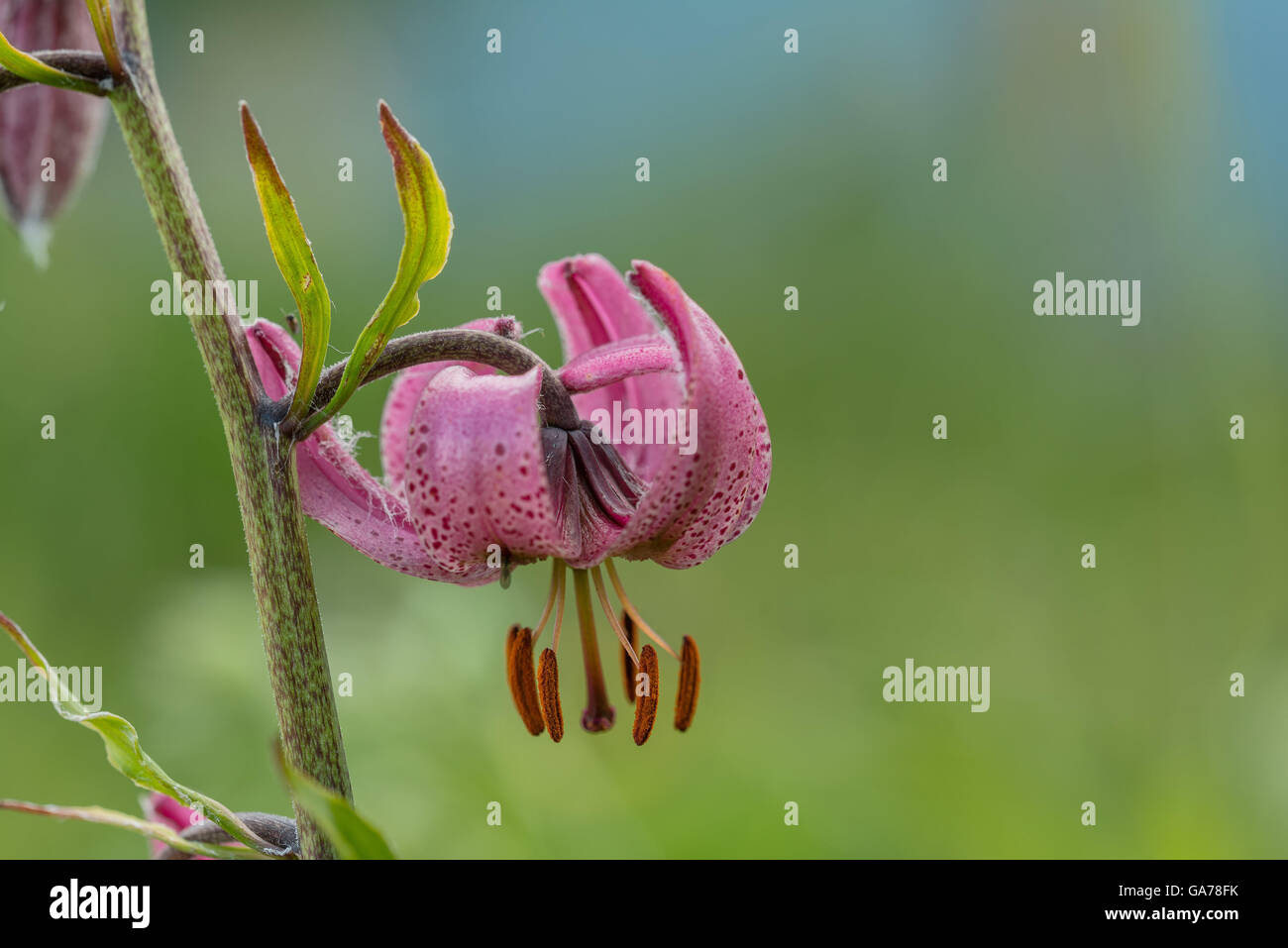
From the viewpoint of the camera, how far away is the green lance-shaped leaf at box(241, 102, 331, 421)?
691 millimetres

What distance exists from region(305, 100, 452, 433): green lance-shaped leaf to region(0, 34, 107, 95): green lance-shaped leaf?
215mm

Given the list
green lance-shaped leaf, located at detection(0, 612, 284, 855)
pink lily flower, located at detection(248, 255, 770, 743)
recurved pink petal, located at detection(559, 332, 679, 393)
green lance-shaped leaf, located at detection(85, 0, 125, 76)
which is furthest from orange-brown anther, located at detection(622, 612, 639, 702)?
green lance-shaped leaf, located at detection(85, 0, 125, 76)

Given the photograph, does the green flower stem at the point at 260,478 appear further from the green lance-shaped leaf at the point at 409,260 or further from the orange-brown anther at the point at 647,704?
the orange-brown anther at the point at 647,704

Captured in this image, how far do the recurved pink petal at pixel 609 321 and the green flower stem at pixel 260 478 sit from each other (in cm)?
28

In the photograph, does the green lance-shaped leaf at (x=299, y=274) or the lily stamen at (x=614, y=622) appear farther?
the lily stamen at (x=614, y=622)

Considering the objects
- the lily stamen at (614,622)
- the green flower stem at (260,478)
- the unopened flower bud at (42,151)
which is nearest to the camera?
the green flower stem at (260,478)

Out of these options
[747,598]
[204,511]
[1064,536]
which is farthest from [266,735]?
[1064,536]

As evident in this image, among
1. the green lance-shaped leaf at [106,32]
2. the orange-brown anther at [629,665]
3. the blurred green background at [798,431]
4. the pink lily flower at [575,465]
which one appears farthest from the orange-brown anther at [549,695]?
the blurred green background at [798,431]

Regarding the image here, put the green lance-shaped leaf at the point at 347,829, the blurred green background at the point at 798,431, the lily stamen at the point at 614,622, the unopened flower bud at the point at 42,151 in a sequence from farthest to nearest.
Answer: the blurred green background at the point at 798,431, the unopened flower bud at the point at 42,151, the lily stamen at the point at 614,622, the green lance-shaped leaf at the point at 347,829

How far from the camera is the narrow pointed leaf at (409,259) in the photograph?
69 cm

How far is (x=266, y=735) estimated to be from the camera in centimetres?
234

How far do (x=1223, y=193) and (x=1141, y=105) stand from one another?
12.4 inches

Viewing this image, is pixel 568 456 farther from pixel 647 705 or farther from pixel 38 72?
pixel 38 72
